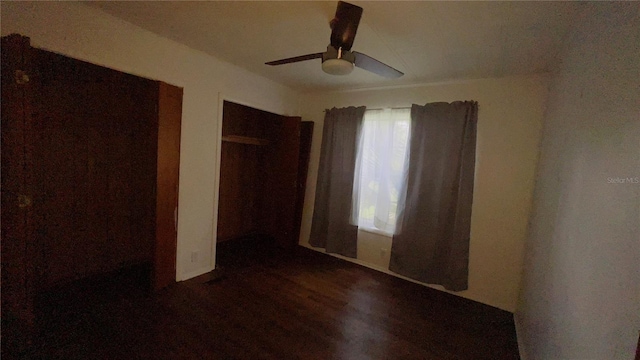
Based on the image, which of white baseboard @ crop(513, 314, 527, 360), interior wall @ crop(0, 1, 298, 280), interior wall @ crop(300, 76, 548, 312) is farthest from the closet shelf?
white baseboard @ crop(513, 314, 527, 360)

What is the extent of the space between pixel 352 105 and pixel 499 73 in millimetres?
1684

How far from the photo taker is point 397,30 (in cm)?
182

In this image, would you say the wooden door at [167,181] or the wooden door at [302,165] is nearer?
the wooden door at [167,181]

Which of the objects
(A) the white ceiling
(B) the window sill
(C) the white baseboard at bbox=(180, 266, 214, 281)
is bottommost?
(C) the white baseboard at bbox=(180, 266, 214, 281)

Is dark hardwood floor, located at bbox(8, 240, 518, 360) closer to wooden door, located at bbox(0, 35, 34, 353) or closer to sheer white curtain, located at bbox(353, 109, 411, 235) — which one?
wooden door, located at bbox(0, 35, 34, 353)

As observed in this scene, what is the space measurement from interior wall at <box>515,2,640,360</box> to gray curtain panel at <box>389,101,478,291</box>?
1.00 metres

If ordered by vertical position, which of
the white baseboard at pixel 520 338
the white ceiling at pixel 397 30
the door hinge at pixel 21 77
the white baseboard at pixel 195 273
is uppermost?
the white ceiling at pixel 397 30

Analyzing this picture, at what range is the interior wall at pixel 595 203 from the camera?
75 cm

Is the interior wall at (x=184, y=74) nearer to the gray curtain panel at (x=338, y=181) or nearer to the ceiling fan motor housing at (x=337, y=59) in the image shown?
the gray curtain panel at (x=338, y=181)

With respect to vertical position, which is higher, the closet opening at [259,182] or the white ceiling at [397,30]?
the white ceiling at [397,30]

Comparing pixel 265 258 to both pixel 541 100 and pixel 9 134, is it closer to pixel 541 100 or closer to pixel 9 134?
pixel 9 134

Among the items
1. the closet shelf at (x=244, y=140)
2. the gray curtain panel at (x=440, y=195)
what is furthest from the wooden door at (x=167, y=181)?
the gray curtain panel at (x=440, y=195)

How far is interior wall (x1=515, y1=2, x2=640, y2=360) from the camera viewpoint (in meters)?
0.75

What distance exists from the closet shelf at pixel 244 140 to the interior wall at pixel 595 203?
3.48 metres
